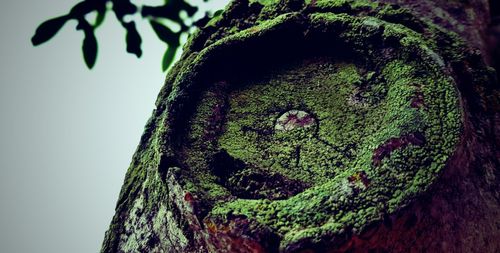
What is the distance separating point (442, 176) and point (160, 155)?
1.46 m

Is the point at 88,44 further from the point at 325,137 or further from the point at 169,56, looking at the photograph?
the point at 325,137

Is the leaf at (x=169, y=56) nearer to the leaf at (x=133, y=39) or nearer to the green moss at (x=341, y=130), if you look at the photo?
the leaf at (x=133, y=39)

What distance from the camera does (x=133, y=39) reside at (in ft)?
4.91

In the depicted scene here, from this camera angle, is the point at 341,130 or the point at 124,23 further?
the point at 341,130

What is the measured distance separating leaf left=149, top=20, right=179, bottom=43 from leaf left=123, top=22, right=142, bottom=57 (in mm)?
79

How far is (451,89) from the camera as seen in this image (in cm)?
221

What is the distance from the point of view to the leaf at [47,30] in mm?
1386

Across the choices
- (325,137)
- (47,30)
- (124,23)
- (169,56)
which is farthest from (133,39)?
(325,137)

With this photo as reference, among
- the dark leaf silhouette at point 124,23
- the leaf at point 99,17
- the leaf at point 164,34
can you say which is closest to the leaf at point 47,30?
the dark leaf silhouette at point 124,23

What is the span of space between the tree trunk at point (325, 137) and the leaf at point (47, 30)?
104 cm

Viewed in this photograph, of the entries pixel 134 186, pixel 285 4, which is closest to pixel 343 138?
pixel 285 4

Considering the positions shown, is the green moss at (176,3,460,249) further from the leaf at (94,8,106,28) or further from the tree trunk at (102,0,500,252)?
the leaf at (94,8,106,28)

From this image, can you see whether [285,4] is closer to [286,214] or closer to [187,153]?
[187,153]

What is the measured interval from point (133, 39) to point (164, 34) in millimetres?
129
